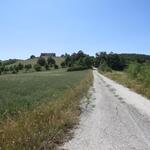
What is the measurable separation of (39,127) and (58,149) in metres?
1.95

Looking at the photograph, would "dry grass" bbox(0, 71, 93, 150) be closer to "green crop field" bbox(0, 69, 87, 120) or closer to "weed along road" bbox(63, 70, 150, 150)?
"weed along road" bbox(63, 70, 150, 150)

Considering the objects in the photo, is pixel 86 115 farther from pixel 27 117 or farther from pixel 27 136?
pixel 27 136

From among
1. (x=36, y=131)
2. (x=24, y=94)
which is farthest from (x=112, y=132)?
(x=24, y=94)

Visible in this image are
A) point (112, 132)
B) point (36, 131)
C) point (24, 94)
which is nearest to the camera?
point (36, 131)

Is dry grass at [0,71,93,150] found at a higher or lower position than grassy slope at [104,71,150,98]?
higher

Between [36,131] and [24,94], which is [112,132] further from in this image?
[24,94]

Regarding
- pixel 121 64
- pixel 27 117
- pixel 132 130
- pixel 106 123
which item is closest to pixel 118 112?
pixel 106 123

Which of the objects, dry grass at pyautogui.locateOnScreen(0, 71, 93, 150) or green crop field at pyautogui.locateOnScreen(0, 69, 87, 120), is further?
green crop field at pyautogui.locateOnScreen(0, 69, 87, 120)

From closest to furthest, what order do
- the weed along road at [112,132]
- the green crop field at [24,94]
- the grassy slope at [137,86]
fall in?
the weed along road at [112,132] → the green crop field at [24,94] → the grassy slope at [137,86]

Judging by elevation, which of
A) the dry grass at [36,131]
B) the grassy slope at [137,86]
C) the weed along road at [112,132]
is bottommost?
the grassy slope at [137,86]

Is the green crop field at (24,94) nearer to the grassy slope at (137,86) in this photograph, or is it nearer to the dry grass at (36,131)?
the dry grass at (36,131)

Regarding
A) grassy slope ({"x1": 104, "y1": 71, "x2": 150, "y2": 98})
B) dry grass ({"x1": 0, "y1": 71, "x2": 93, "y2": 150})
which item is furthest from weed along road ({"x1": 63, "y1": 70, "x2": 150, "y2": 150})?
grassy slope ({"x1": 104, "y1": 71, "x2": 150, "y2": 98})

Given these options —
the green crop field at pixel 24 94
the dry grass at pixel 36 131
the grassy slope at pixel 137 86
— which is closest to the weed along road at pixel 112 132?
the dry grass at pixel 36 131

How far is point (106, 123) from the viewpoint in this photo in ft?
40.7
